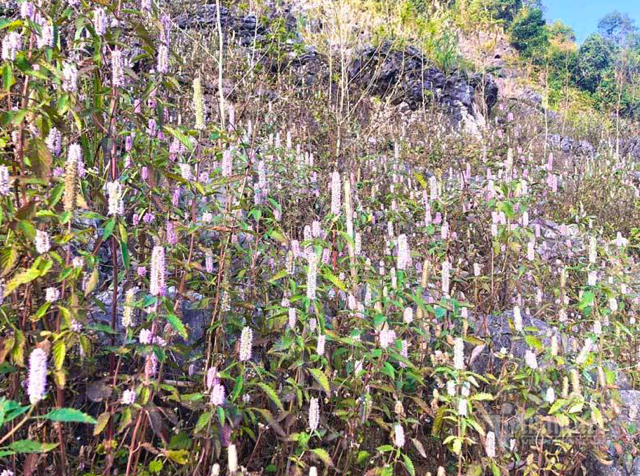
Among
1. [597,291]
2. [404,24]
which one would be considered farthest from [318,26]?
[597,291]

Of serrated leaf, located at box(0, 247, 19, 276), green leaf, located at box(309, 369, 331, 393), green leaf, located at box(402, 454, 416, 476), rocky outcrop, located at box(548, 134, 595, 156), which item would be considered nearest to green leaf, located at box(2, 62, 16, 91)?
serrated leaf, located at box(0, 247, 19, 276)

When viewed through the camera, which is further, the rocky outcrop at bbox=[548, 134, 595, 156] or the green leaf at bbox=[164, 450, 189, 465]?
the rocky outcrop at bbox=[548, 134, 595, 156]

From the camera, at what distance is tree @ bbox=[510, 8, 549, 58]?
90.1 ft

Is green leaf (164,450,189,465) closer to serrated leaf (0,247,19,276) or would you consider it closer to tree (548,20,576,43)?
serrated leaf (0,247,19,276)

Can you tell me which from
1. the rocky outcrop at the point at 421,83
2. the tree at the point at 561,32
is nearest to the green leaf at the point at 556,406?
the rocky outcrop at the point at 421,83

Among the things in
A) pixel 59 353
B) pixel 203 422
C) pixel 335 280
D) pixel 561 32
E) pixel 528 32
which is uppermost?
pixel 561 32

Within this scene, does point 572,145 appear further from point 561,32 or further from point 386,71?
point 561,32

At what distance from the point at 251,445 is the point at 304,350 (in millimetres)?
507

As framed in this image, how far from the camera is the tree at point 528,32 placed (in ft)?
90.1

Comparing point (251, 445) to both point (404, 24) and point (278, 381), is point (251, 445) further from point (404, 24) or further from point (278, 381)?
point (404, 24)

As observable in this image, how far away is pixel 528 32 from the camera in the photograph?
28.7m

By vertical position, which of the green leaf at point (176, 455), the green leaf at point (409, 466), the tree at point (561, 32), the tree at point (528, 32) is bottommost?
the green leaf at point (409, 466)

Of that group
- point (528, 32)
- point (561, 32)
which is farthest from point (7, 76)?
point (561, 32)

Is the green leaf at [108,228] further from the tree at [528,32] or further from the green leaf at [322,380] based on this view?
the tree at [528,32]
